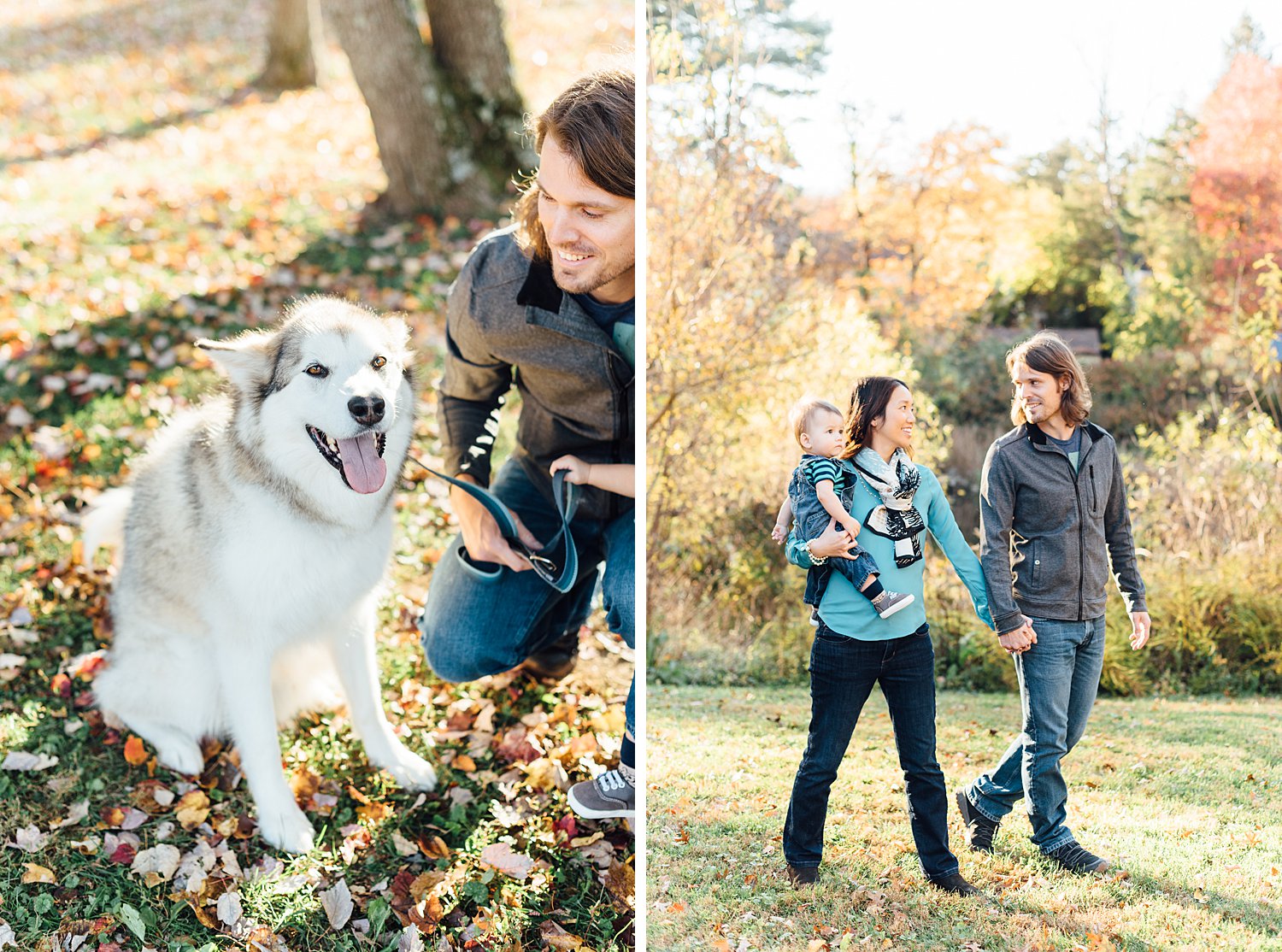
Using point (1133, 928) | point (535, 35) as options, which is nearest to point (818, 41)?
point (1133, 928)

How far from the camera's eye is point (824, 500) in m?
2.68

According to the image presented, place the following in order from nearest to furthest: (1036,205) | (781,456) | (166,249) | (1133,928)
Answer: (1133,928) < (1036,205) < (781,456) < (166,249)

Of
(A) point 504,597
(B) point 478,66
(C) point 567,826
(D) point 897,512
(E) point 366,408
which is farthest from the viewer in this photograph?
(B) point 478,66

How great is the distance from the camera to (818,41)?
11.1ft

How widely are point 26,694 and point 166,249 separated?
4.57m

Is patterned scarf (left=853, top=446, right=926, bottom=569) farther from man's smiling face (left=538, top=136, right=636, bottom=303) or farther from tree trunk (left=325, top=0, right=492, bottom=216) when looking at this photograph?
tree trunk (left=325, top=0, right=492, bottom=216)

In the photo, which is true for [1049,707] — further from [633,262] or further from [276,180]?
[276,180]

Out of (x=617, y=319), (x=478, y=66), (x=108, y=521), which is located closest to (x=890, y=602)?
(x=617, y=319)

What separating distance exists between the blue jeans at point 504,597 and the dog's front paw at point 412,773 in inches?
11.4

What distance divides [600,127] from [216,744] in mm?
2446

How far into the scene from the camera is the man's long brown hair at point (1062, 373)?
112 inches

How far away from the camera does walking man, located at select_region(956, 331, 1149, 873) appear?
9.00ft

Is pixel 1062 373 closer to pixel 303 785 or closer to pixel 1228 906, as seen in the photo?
pixel 1228 906

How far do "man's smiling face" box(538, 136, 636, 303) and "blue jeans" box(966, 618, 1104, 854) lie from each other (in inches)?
59.3
